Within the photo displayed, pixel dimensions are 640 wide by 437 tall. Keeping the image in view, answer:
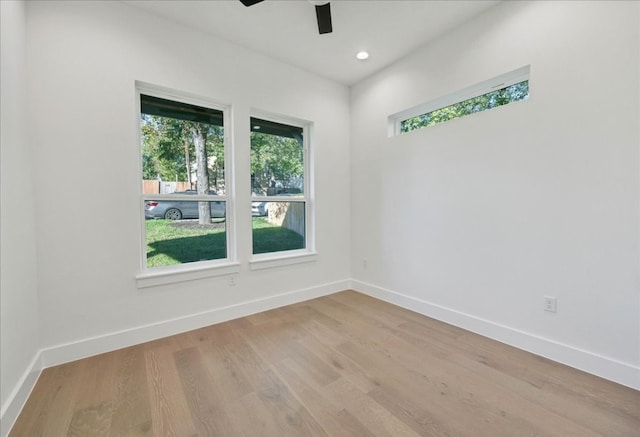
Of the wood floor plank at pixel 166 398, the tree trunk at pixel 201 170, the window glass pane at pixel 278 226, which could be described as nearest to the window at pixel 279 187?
the window glass pane at pixel 278 226

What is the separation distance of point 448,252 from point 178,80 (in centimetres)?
313

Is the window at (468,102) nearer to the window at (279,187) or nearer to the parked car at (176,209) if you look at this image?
the window at (279,187)

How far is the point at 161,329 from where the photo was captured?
2.46m

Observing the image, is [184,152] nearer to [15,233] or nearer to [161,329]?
[15,233]

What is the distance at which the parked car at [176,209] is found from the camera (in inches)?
100

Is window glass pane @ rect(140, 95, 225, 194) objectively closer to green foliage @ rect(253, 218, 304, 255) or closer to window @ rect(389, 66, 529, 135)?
green foliage @ rect(253, 218, 304, 255)

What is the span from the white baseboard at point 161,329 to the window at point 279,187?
575mm

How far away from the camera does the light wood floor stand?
1455mm

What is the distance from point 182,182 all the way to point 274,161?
3.56ft

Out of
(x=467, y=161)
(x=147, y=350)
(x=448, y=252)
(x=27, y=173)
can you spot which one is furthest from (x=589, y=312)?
(x=27, y=173)

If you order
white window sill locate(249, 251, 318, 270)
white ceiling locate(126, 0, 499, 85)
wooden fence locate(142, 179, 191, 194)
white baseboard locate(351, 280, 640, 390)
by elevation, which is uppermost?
white ceiling locate(126, 0, 499, 85)

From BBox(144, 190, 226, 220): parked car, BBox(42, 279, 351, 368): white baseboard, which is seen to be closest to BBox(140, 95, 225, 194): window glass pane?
BBox(144, 190, 226, 220): parked car

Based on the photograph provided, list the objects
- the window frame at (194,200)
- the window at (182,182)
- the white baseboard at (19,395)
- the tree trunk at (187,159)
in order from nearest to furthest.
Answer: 1. the white baseboard at (19,395)
2. the window frame at (194,200)
3. the window at (182,182)
4. the tree trunk at (187,159)

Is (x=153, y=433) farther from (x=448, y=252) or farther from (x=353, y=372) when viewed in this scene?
(x=448, y=252)
